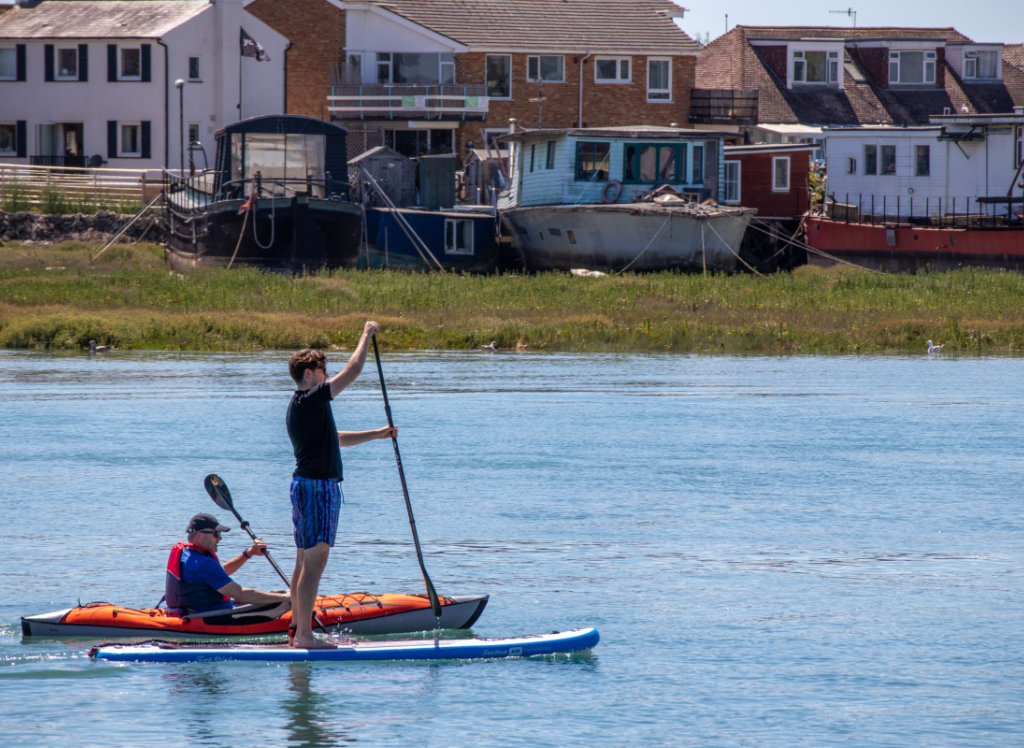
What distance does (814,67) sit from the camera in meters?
61.3

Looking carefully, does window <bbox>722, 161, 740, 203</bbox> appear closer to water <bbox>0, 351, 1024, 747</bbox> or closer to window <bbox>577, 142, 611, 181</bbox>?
window <bbox>577, 142, 611, 181</bbox>

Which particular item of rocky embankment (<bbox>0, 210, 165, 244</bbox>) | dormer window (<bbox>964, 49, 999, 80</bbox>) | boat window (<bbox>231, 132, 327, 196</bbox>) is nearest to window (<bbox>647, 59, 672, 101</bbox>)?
dormer window (<bbox>964, 49, 999, 80</bbox>)

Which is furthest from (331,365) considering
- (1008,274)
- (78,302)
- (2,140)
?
(2,140)

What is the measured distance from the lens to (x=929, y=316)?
3147cm

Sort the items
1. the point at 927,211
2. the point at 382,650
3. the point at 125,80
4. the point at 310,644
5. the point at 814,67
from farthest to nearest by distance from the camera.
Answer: the point at 814,67, the point at 125,80, the point at 927,211, the point at 382,650, the point at 310,644

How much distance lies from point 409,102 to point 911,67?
2476 cm

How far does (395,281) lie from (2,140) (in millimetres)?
25657

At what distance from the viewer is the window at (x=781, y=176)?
4994cm

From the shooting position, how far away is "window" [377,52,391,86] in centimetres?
5459

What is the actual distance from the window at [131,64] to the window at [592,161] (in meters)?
19.0

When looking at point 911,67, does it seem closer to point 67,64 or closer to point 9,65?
point 67,64

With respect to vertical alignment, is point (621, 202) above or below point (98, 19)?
below

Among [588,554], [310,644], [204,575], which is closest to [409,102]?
[588,554]

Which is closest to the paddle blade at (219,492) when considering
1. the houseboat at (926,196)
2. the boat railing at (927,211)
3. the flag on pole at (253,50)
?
the houseboat at (926,196)
